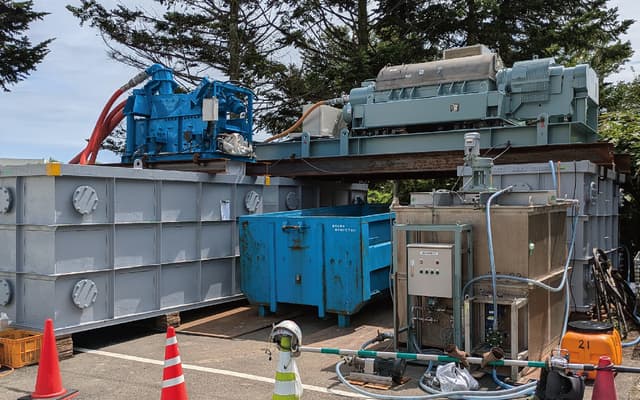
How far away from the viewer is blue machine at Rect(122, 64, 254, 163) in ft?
32.5

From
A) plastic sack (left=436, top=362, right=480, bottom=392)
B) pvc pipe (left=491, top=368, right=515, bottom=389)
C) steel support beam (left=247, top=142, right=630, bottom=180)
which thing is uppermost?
steel support beam (left=247, top=142, right=630, bottom=180)

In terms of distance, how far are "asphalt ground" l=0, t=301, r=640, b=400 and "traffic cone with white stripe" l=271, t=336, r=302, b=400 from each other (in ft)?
3.39

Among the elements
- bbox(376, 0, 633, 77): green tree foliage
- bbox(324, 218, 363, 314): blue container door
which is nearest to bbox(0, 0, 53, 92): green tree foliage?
bbox(376, 0, 633, 77): green tree foliage

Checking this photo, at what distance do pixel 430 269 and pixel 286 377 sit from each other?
2.21 metres

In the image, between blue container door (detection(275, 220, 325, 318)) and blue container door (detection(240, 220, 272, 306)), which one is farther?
blue container door (detection(240, 220, 272, 306))

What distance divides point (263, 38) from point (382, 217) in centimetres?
1252

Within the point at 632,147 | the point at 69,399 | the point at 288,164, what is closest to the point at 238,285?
the point at 288,164

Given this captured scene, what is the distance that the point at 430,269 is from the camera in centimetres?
596

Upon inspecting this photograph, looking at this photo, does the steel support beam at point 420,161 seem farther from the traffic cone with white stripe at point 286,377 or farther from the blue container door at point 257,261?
the traffic cone with white stripe at point 286,377

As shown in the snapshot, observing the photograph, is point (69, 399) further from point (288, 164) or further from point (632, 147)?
point (632, 147)

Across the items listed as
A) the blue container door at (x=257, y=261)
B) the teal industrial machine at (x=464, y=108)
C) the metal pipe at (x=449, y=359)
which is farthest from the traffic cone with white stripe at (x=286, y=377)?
the teal industrial machine at (x=464, y=108)

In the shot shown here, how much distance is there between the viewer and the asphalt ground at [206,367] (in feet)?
18.2

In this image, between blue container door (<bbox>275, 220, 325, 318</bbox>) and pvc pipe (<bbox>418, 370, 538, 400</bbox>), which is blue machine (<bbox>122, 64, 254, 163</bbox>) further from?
pvc pipe (<bbox>418, 370, 538, 400</bbox>)

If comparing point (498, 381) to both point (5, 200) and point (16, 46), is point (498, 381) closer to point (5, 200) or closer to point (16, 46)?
point (5, 200)
